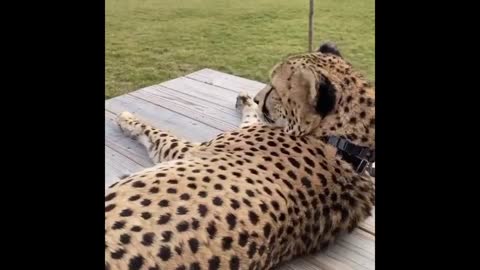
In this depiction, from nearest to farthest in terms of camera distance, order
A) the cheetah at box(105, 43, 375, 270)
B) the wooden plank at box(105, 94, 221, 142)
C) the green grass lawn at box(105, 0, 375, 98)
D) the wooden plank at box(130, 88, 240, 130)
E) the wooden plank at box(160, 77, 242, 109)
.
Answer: the cheetah at box(105, 43, 375, 270) → the wooden plank at box(105, 94, 221, 142) → the wooden plank at box(130, 88, 240, 130) → the wooden plank at box(160, 77, 242, 109) → the green grass lawn at box(105, 0, 375, 98)

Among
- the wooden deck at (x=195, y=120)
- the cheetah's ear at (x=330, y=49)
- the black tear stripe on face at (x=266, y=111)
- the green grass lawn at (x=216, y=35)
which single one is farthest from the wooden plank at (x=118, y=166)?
the green grass lawn at (x=216, y=35)

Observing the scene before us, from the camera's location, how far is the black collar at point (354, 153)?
137 centimetres

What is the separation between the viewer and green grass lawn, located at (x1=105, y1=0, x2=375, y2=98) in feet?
13.5

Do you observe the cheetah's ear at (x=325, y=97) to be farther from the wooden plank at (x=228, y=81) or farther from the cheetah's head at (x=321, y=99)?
the wooden plank at (x=228, y=81)

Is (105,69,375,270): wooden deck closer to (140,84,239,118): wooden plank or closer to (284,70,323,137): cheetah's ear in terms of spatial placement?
(140,84,239,118): wooden plank

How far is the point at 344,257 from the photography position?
1419mm

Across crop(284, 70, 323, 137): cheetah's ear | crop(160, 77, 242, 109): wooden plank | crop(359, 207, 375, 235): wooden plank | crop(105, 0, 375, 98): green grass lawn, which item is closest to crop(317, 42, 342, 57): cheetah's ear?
crop(284, 70, 323, 137): cheetah's ear

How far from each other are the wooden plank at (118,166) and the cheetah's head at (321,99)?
0.61 meters

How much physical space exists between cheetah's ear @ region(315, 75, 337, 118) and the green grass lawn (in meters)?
2.16

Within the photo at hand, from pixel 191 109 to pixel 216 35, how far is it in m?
2.73
